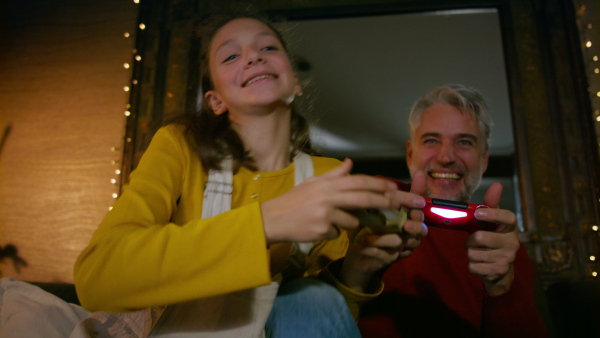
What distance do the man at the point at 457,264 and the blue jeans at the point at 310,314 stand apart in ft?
0.81

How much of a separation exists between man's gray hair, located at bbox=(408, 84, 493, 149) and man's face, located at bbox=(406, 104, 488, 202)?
3cm

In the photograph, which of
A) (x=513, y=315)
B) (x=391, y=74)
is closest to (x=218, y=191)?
(x=513, y=315)

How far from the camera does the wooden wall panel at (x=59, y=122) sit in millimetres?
1477

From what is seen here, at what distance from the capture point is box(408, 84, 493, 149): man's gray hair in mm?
1194

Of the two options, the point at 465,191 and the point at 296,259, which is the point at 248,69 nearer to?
the point at 296,259

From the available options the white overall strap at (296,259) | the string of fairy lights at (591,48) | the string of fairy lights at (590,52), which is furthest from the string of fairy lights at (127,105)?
the string of fairy lights at (591,48)

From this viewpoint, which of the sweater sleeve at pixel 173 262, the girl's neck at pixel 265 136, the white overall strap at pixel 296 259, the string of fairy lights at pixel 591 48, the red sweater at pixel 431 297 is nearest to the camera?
the sweater sleeve at pixel 173 262

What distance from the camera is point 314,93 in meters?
1.38

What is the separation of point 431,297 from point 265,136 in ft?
1.86

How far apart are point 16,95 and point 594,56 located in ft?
7.98

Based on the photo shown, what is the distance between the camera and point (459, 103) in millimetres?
1189

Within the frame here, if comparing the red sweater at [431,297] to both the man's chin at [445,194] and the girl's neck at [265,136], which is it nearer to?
the man's chin at [445,194]

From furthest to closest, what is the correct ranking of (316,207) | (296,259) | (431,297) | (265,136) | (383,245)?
1. (431,297)
2. (265,136)
3. (296,259)
4. (383,245)
5. (316,207)

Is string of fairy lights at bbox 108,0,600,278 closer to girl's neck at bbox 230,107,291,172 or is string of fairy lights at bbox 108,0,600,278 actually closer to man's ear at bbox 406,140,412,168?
man's ear at bbox 406,140,412,168
